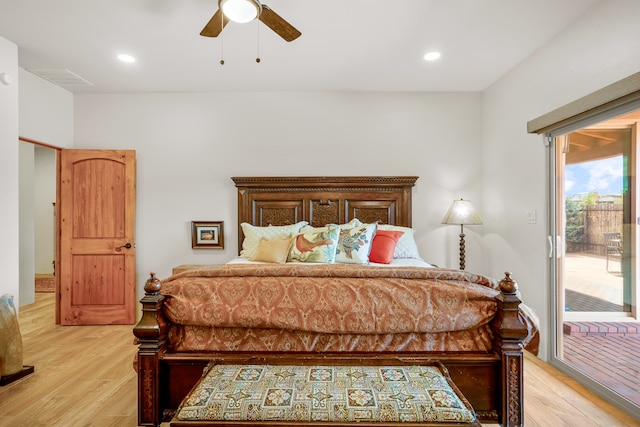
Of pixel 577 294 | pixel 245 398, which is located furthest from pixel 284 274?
pixel 577 294

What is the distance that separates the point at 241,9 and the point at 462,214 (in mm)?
2903

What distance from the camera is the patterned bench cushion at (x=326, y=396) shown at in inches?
50.1

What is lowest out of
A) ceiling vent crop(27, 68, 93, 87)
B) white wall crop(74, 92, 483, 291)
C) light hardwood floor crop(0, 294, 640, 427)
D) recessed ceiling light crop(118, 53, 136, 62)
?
light hardwood floor crop(0, 294, 640, 427)

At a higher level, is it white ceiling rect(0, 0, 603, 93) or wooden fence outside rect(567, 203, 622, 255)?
white ceiling rect(0, 0, 603, 93)

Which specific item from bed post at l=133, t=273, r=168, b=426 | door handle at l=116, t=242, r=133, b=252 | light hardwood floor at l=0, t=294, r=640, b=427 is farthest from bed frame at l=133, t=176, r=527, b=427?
door handle at l=116, t=242, r=133, b=252

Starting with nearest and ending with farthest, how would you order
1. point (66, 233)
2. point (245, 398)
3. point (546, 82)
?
point (245, 398)
point (546, 82)
point (66, 233)

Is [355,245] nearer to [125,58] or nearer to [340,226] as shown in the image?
[340,226]

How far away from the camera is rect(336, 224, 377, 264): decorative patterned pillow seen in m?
3.19

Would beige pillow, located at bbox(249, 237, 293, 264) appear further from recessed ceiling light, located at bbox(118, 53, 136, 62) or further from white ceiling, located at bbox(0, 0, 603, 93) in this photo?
recessed ceiling light, located at bbox(118, 53, 136, 62)

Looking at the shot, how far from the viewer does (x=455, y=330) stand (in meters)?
1.73

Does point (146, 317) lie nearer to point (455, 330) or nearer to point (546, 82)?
point (455, 330)

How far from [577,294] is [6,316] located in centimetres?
425

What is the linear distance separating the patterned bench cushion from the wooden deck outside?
1621 mm

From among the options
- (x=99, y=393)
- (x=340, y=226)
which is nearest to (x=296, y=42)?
(x=340, y=226)
